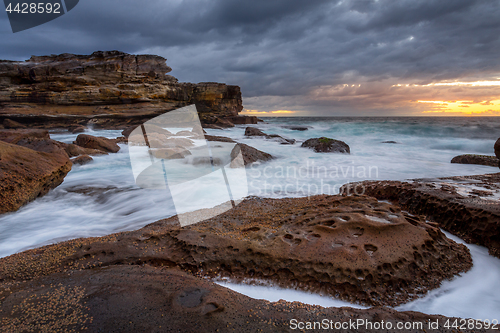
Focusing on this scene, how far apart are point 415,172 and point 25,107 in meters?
23.1

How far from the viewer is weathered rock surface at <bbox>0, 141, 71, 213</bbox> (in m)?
3.03

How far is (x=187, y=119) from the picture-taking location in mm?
22625

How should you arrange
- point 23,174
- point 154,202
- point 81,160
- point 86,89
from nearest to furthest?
1. point 23,174
2. point 154,202
3. point 81,160
4. point 86,89

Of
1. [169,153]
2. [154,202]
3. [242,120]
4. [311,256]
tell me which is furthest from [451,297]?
[242,120]

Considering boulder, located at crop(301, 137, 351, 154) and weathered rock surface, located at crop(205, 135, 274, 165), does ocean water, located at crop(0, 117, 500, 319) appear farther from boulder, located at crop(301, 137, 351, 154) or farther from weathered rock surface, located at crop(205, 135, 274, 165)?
boulder, located at crop(301, 137, 351, 154)

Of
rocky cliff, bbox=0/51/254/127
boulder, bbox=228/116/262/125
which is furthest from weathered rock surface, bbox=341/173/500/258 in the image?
boulder, bbox=228/116/262/125

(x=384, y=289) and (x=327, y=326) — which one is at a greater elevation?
(x=327, y=326)

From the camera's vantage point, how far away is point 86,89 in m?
17.4

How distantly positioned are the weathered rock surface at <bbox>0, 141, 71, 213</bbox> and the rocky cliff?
16.7 m

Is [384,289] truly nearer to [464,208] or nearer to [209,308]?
[209,308]

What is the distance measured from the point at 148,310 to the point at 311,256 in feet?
3.62

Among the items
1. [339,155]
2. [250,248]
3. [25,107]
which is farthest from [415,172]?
[25,107]

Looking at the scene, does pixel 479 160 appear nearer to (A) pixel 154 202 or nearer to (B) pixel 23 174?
(A) pixel 154 202

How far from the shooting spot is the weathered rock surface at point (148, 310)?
103cm
